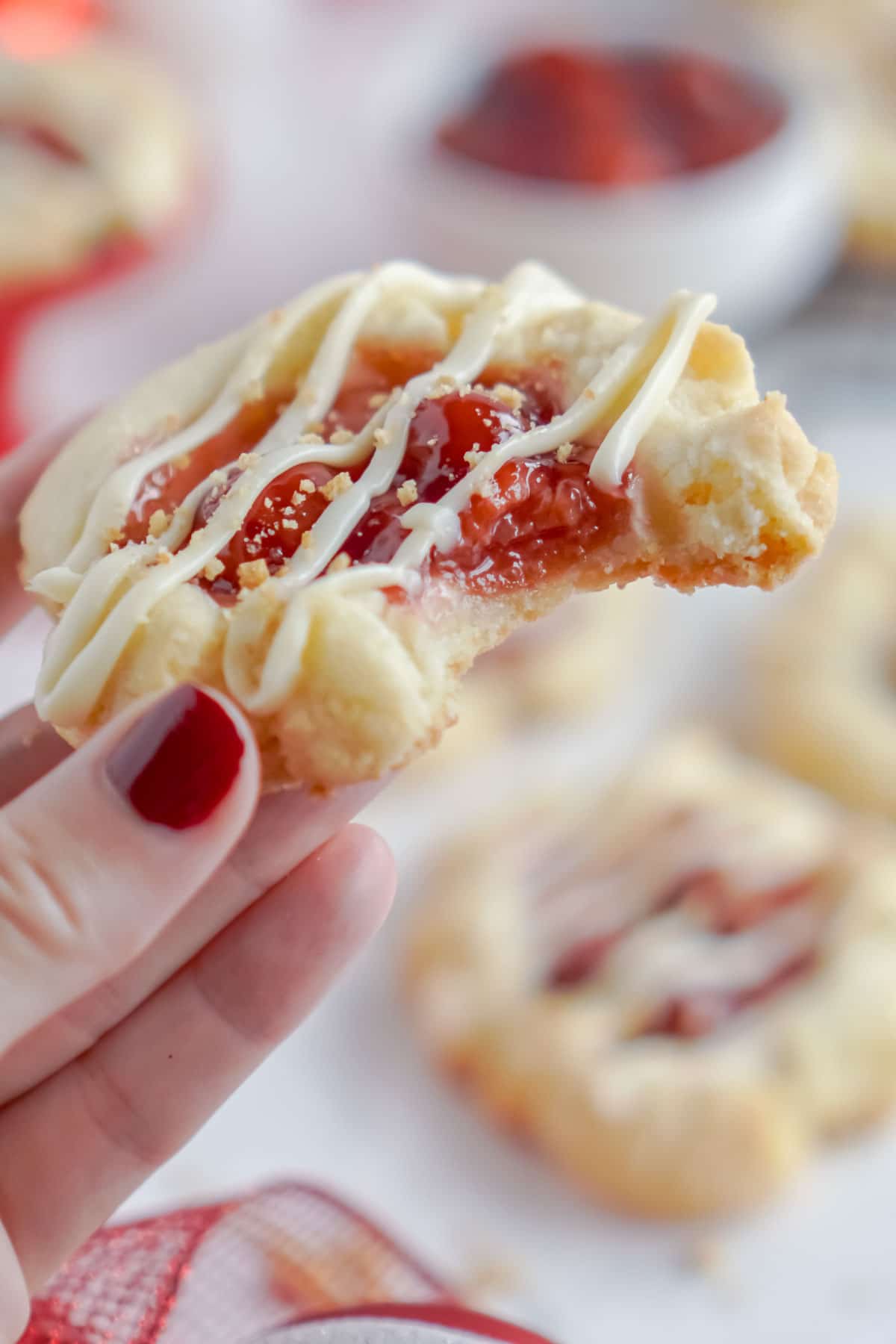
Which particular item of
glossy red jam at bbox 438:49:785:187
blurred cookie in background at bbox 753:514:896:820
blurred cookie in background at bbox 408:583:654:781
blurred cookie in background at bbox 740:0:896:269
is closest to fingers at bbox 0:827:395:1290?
blurred cookie in background at bbox 408:583:654:781

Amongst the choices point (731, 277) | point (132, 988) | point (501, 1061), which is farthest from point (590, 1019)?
point (731, 277)

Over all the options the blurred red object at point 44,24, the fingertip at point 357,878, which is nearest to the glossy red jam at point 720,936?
the fingertip at point 357,878

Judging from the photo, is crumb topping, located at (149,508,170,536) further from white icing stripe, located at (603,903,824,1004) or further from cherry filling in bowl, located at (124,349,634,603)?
white icing stripe, located at (603,903,824,1004)

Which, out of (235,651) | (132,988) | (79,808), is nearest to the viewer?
(79,808)

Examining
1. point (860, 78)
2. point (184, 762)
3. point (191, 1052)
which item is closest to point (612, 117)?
point (860, 78)

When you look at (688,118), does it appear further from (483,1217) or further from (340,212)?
(483,1217)
